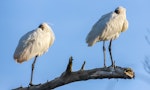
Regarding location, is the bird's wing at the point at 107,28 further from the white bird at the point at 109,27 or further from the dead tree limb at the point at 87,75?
the dead tree limb at the point at 87,75

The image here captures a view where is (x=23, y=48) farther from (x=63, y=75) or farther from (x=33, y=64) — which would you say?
(x=63, y=75)

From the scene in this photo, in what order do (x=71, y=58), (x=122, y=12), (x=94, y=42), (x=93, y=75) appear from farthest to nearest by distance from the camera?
(x=122, y=12), (x=94, y=42), (x=93, y=75), (x=71, y=58)

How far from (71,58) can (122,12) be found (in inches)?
173

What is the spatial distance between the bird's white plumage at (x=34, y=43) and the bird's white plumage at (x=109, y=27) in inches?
51.8

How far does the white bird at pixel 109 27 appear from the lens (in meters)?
15.7

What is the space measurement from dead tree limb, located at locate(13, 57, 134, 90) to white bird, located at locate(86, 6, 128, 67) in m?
2.02

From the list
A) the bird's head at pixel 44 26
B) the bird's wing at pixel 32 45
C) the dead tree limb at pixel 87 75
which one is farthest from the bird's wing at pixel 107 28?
the dead tree limb at pixel 87 75

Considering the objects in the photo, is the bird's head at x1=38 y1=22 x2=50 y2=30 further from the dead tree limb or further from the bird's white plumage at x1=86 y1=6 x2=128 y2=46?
the dead tree limb

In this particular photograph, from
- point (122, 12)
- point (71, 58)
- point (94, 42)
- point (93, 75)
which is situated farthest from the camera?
point (122, 12)

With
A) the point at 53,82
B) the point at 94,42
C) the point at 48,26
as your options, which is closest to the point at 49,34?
the point at 48,26

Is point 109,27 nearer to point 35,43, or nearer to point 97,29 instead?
point 97,29

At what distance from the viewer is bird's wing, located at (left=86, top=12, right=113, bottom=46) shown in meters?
15.6

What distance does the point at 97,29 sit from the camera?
15.9 meters

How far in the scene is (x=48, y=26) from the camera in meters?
17.1
